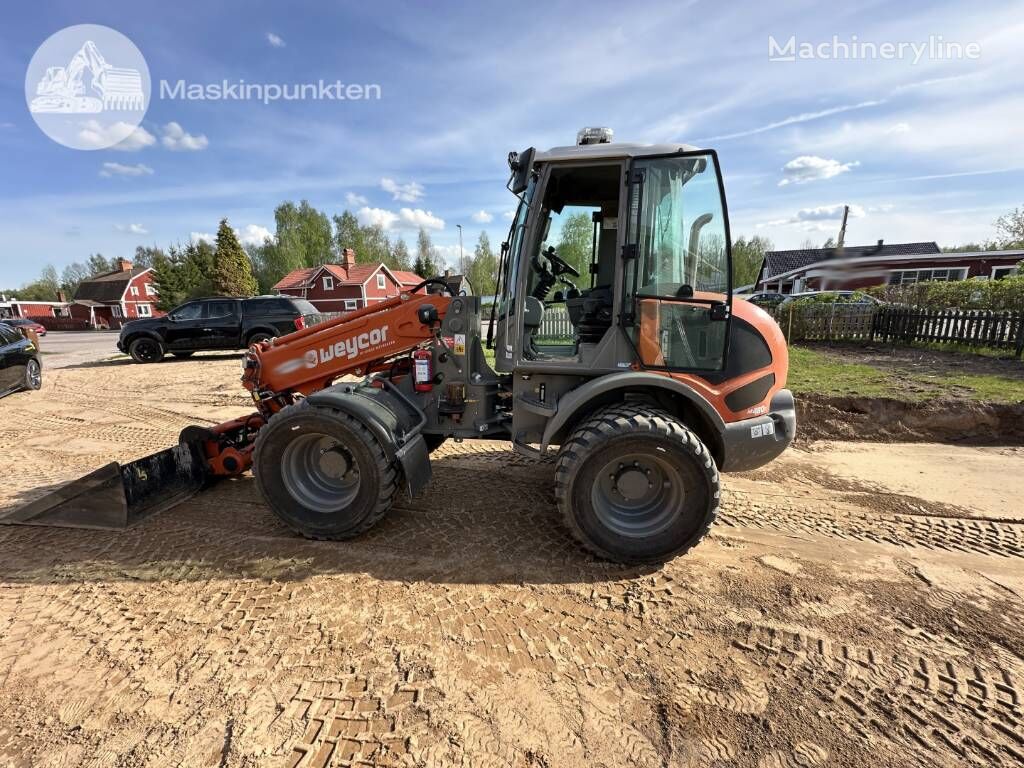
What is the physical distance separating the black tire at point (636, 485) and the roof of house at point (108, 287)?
6309 centimetres

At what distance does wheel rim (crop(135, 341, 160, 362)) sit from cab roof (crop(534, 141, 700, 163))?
14.1 m

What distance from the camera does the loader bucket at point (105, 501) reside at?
12.1 ft

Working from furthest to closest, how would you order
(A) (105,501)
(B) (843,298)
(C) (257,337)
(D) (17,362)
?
(B) (843,298)
(C) (257,337)
(D) (17,362)
(A) (105,501)

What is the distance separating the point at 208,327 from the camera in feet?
44.9

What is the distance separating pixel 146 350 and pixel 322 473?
12.9 m

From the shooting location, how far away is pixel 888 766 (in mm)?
1918

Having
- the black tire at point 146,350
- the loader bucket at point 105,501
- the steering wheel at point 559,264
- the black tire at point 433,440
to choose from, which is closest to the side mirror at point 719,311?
the steering wheel at point 559,264

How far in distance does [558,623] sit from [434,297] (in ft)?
8.28

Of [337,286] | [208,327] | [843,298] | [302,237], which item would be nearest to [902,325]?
[843,298]

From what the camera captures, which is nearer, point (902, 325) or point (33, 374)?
point (33, 374)

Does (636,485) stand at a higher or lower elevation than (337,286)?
lower

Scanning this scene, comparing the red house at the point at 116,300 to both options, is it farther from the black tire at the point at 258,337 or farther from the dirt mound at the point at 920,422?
the dirt mound at the point at 920,422

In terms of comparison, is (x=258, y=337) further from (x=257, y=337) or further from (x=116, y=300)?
(x=116, y=300)

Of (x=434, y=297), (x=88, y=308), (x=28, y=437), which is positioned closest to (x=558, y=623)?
(x=434, y=297)
